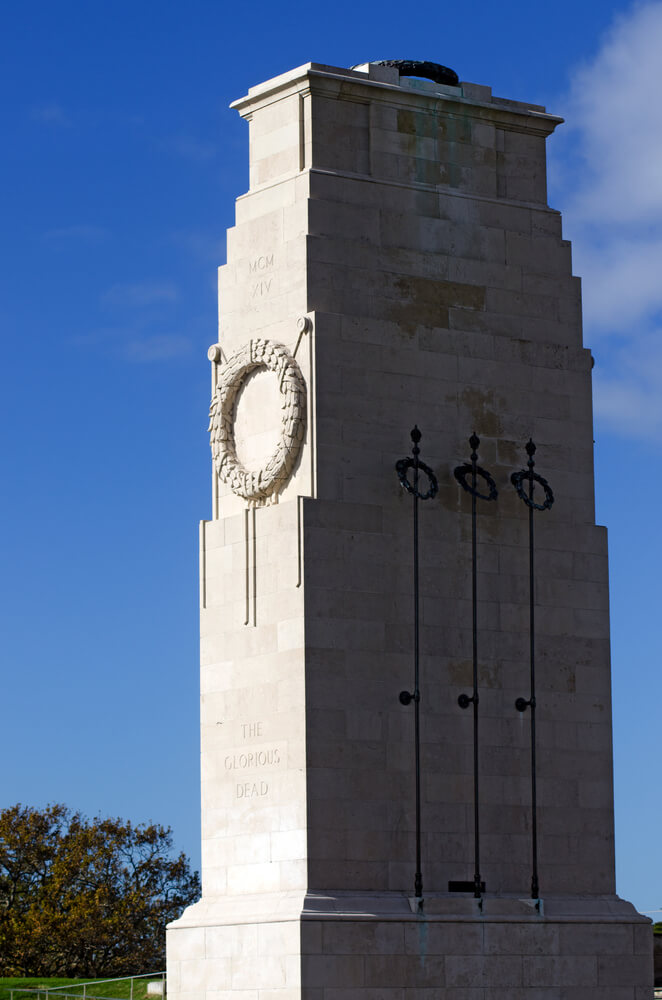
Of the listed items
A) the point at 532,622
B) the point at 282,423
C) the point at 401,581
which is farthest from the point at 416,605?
the point at 282,423

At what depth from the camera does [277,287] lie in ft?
108

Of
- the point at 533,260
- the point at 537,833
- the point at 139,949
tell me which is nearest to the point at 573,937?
the point at 537,833

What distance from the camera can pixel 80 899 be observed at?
58.1 meters

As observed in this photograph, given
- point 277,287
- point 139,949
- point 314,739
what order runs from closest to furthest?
point 314,739, point 277,287, point 139,949

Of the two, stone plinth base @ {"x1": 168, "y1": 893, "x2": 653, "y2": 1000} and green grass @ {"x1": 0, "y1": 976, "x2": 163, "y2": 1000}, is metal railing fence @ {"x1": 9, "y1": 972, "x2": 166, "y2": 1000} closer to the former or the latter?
green grass @ {"x1": 0, "y1": 976, "x2": 163, "y2": 1000}

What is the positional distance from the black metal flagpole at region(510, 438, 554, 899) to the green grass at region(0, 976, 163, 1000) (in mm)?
12094

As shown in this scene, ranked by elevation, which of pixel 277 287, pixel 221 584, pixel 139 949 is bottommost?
pixel 139 949

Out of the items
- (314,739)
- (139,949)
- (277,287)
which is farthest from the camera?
(139,949)

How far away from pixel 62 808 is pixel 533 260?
104ft

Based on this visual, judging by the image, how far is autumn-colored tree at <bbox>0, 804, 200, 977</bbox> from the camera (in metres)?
57.5

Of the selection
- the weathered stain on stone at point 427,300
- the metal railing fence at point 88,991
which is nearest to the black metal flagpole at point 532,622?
the weathered stain on stone at point 427,300

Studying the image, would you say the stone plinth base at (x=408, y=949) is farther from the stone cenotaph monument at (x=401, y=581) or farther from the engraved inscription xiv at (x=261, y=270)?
the engraved inscription xiv at (x=261, y=270)

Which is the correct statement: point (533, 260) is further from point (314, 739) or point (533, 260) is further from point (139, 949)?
point (139, 949)

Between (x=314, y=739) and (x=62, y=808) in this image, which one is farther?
(x=62, y=808)
